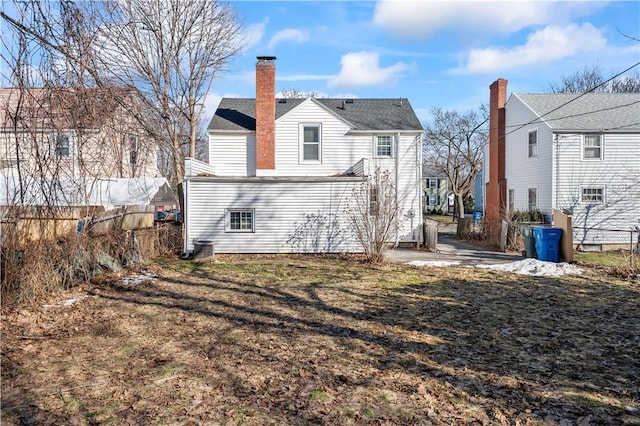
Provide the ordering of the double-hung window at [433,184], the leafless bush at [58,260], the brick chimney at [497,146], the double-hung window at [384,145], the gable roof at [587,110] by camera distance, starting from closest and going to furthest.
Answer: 1. the leafless bush at [58,260]
2. the gable roof at [587,110]
3. the double-hung window at [384,145]
4. the brick chimney at [497,146]
5. the double-hung window at [433,184]

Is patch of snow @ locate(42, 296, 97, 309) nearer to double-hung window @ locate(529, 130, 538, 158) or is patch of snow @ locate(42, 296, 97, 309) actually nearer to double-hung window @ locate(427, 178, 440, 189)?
double-hung window @ locate(529, 130, 538, 158)

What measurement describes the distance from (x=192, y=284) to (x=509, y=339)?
7.07 meters

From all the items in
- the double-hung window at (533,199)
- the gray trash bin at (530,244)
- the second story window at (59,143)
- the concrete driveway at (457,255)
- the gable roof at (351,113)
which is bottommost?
the concrete driveway at (457,255)

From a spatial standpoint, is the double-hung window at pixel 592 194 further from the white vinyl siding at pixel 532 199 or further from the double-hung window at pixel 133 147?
the double-hung window at pixel 133 147

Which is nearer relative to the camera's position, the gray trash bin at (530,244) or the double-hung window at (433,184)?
the gray trash bin at (530,244)

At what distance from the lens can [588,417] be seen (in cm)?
388

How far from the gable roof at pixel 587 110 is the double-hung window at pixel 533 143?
2.92 feet

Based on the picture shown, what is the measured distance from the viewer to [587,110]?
68.4ft

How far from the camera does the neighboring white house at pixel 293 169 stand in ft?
53.0

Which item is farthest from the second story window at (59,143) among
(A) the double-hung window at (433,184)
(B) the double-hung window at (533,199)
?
(A) the double-hung window at (433,184)

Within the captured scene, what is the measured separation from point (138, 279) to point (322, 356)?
6871 millimetres

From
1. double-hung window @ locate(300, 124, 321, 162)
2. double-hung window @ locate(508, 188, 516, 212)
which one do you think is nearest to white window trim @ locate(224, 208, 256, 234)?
double-hung window @ locate(300, 124, 321, 162)

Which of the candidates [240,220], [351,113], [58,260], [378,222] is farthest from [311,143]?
[58,260]

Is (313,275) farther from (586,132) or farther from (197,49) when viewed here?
(197,49)
